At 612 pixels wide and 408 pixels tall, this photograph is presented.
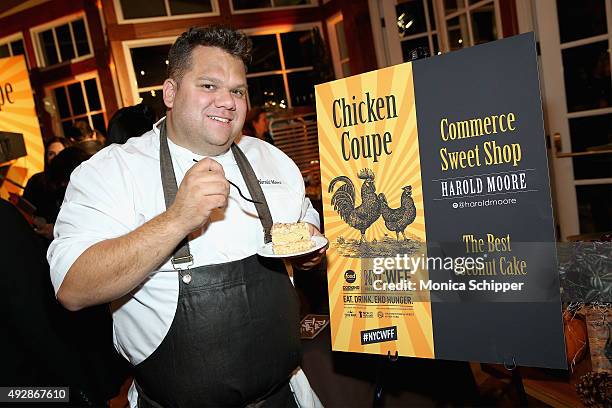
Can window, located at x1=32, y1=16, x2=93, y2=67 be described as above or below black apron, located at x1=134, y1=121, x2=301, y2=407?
above

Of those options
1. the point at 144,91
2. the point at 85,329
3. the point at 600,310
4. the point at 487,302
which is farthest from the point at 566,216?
the point at 144,91

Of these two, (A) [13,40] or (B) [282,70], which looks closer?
(B) [282,70]

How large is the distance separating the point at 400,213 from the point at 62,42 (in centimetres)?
823

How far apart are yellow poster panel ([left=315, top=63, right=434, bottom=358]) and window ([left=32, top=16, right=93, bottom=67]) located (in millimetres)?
7359

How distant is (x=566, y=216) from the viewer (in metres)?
3.65

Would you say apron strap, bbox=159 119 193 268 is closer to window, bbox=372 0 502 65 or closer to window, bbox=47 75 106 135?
window, bbox=372 0 502 65

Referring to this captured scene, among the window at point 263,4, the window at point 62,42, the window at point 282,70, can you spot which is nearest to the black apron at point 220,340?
the window at point 282,70

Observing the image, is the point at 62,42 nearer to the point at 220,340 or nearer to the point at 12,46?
the point at 12,46

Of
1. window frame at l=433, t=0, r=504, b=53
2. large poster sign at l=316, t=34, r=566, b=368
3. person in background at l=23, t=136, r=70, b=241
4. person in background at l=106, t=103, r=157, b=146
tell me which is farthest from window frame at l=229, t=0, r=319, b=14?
large poster sign at l=316, t=34, r=566, b=368

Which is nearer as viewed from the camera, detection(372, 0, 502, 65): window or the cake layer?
the cake layer

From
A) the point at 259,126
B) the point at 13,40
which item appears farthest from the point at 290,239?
the point at 13,40

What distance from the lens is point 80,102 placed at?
7898 millimetres

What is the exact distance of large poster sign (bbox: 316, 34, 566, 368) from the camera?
1195 millimetres

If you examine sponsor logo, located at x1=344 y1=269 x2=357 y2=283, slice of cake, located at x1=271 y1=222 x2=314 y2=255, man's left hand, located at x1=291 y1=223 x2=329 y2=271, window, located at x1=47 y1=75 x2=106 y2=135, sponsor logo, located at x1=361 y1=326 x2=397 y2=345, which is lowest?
sponsor logo, located at x1=361 y1=326 x2=397 y2=345
